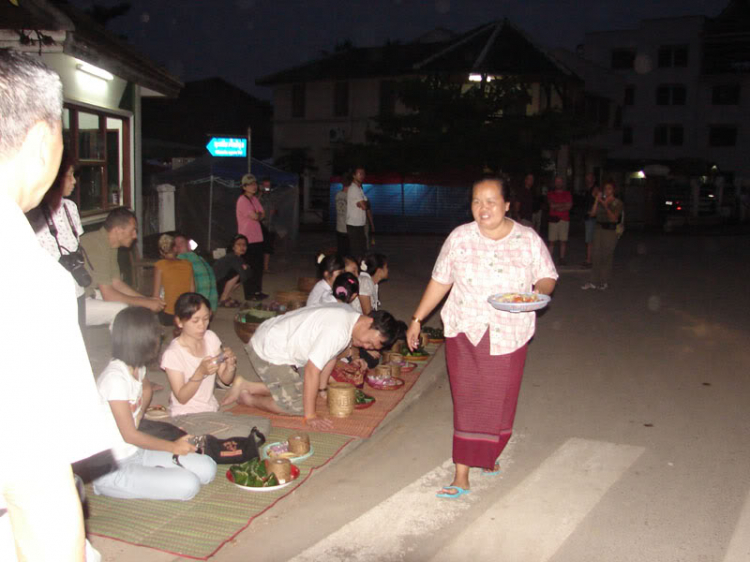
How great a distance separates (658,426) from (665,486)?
1343mm

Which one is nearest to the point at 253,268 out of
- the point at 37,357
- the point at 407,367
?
the point at 407,367

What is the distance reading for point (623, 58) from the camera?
160ft

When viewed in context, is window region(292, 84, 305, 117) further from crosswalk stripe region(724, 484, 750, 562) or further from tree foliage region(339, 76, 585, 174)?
crosswalk stripe region(724, 484, 750, 562)

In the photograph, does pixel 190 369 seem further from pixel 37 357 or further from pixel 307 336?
pixel 37 357

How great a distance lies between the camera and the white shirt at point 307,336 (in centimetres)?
565

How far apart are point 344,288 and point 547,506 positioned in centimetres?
332

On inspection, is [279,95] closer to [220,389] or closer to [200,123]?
[200,123]

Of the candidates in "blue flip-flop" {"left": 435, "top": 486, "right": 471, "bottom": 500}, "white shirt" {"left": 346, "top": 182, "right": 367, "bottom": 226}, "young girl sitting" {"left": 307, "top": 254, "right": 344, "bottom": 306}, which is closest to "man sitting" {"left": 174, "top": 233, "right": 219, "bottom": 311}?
"young girl sitting" {"left": 307, "top": 254, "right": 344, "bottom": 306}

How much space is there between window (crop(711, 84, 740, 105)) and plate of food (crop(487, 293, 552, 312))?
49.5 meters

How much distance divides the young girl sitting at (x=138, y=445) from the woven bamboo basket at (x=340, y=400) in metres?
1.52

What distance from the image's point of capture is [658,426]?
19.8 feet

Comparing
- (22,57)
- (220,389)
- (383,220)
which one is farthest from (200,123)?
(22,57)

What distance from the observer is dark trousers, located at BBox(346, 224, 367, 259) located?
12.8m

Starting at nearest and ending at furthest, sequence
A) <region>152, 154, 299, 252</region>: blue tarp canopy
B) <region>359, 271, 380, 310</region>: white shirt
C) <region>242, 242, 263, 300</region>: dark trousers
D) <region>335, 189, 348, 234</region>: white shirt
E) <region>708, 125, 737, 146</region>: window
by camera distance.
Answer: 1. <region>359, 271, 380, 310</region>: white shirt
2. <region>242, 242, 263, 300</region>: dark trousers
3. <region>335, 189, 348, 234</region>: white shirt
4. <region>152, 154, 299, 252</region>: blue tarp canopy
5. <region>708, 125, 737, 146</region>: window
